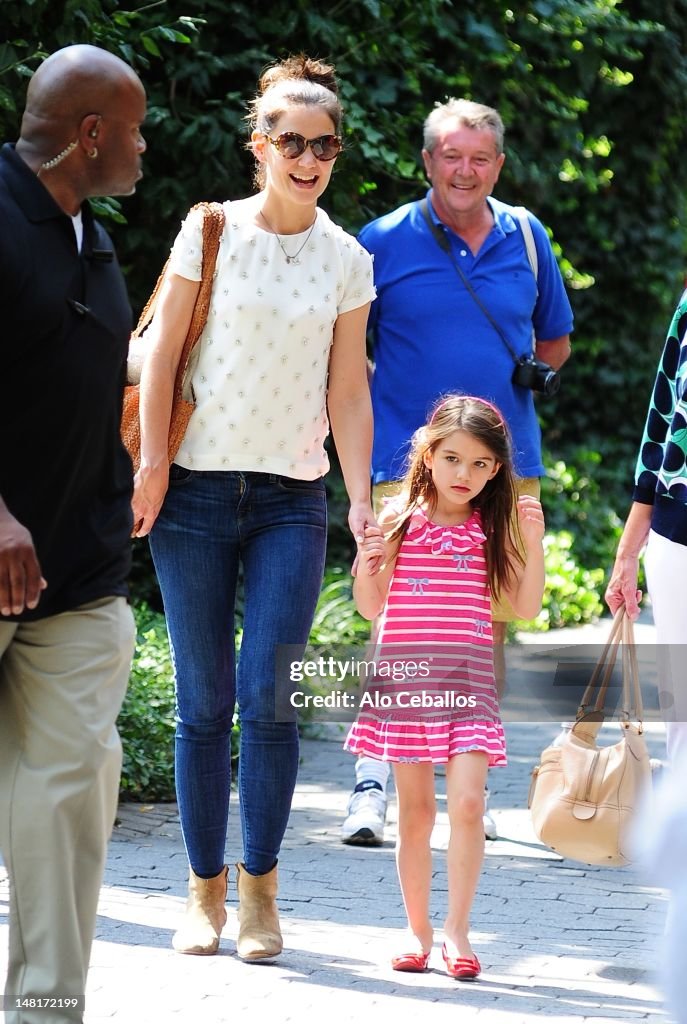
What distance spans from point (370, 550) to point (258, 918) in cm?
100

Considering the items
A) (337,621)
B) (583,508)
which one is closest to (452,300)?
(337,621)

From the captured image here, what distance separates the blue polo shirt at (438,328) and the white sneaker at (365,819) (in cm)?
118

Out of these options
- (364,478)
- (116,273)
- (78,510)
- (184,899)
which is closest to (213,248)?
(364,478)

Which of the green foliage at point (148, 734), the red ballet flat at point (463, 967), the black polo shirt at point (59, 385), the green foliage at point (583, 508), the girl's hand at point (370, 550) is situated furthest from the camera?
the green foliage at point (583, 508)

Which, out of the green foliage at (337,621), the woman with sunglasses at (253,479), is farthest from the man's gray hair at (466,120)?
the green foliage at (337,621)

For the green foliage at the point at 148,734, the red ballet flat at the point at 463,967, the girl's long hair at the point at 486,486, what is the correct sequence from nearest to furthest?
1. the red ballet flat at the point at 463,967
2. the girl's long hair at the point at 486,486
3. the green foliage at the point at 148,734

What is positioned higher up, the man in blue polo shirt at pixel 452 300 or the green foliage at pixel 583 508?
the man in blue polo shirt at pixel 452 300

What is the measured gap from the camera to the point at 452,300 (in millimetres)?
5426

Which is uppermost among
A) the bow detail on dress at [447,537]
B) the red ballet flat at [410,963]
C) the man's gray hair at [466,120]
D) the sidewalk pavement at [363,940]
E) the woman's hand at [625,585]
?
the man's gray hair at [466,120]

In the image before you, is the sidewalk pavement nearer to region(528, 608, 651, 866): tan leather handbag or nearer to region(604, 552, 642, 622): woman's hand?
region(528, 608, 651, 866): tan leather handbag

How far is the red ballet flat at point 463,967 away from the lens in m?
4.18

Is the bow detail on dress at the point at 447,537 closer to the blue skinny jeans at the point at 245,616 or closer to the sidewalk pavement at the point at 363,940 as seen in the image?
the blue skinny jeans at the point at 245,616

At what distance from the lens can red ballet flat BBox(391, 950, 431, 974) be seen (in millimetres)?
4246

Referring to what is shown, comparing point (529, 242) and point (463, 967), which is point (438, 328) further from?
point (463, 967)
